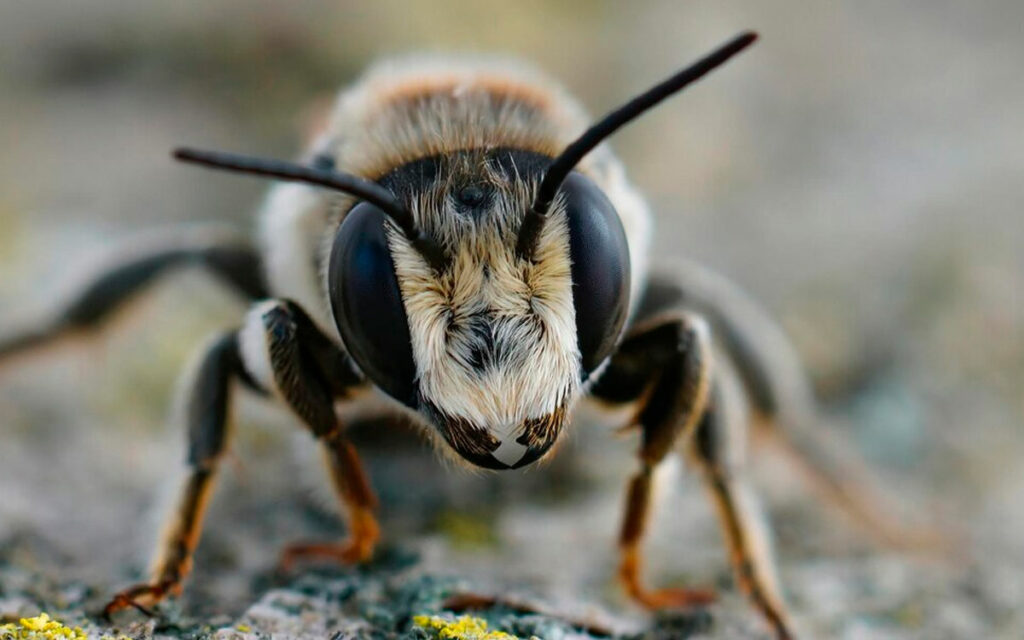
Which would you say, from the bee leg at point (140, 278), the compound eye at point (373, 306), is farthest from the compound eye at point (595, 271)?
the bee leg at point (140, 278)

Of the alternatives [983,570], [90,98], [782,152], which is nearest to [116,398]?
[90,98]

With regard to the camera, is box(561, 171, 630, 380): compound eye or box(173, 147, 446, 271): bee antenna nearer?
box(173, 147, 446, 271): bee antenna

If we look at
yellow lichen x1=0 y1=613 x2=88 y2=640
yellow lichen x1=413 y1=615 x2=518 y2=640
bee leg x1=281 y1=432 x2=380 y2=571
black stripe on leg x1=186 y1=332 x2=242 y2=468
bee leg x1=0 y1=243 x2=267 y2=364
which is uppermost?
bee leg x1=0 y1=243 x2=267 y2=364

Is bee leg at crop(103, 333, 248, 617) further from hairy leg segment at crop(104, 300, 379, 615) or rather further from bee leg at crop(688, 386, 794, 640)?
bee leg at crop(688, 386, 794, 640)

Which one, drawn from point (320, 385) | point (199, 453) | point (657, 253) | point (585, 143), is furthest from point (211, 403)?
point (657, 253)

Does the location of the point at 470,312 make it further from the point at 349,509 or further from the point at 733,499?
the point at 733,499

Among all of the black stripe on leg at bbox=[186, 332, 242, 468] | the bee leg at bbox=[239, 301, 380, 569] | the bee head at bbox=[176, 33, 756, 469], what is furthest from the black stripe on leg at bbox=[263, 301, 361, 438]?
the black stripe on leg at bbox=[186, 332, 242, 468]

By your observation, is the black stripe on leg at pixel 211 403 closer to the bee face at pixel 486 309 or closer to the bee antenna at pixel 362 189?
the bee face at pixel 486 309
